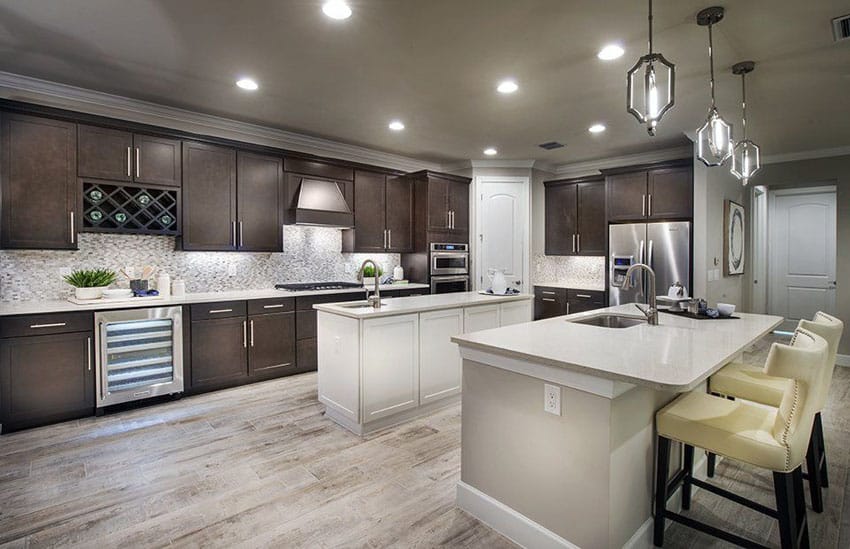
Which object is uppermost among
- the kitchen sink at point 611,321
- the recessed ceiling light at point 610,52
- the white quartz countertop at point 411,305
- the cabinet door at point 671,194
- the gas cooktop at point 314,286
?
the recessed ceiling light at point 610,52

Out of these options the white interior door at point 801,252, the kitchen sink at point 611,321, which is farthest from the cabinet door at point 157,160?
the white interior door at point 801,252

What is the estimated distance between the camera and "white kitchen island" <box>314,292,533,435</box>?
10.3 feet

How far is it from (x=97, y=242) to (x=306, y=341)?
2159mm

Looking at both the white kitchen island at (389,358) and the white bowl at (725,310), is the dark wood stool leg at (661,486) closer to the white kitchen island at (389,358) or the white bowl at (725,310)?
the white bowl at (725,310)

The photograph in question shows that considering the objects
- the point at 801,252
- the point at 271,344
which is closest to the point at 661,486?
the point at 271,344

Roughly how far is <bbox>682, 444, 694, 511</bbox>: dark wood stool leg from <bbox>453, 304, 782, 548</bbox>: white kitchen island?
332mm

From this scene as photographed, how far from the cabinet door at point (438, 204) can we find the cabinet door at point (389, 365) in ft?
9.07

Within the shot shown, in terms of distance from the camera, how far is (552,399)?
1.83 metres

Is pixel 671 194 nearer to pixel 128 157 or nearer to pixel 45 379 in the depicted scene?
pixel 128 157

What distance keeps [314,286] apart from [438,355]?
2119 millimetres

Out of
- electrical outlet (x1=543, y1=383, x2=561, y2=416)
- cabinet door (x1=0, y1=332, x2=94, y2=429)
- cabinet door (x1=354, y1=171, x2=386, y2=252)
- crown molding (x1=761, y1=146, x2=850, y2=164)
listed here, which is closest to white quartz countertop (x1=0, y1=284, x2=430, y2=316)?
cabinet door (x1=0, y1=332, x2=94, y2=429)

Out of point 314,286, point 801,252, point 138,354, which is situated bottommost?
point 138,354

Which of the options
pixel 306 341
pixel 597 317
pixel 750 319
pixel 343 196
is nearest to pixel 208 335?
pixel 306 341

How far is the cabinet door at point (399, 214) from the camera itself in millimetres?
5891
